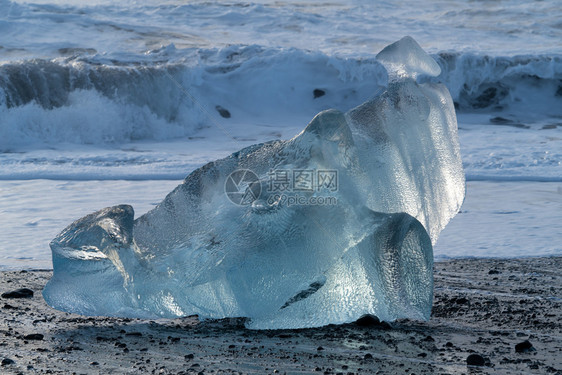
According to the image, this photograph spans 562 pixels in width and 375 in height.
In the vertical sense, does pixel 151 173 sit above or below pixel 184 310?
below

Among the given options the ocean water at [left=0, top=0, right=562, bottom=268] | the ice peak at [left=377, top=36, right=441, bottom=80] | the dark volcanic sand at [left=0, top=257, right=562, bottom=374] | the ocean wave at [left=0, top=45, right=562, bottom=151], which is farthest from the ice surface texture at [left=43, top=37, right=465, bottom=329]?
the ocean wave at [left=0, top=45, right=562, bottom=151]

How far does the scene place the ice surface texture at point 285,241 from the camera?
311cm

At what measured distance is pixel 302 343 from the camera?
3.08 meters

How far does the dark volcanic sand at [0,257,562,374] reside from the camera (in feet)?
9.13

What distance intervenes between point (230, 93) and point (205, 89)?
18.3 inches

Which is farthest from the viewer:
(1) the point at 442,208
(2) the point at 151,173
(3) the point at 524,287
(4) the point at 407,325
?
(2) the point at 151,173

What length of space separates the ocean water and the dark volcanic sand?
1.28 metres

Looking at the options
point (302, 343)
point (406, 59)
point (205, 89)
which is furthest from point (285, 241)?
point (205, 89)

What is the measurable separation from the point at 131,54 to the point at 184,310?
11.7 meters

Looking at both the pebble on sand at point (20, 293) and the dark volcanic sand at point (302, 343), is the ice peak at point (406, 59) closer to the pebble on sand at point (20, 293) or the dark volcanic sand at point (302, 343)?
the dark volcanic sand at point (302, 343)

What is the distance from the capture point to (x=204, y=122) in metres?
12.4

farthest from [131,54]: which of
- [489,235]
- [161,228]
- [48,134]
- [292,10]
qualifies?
[161,228]

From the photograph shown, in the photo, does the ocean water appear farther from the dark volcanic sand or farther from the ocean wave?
the dark volcanic sand

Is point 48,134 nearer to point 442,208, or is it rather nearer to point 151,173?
point 151,173
